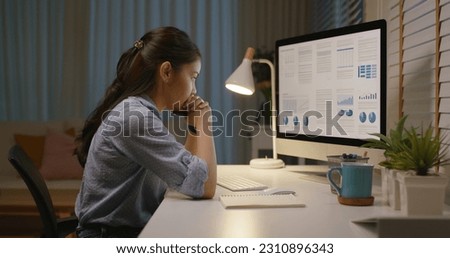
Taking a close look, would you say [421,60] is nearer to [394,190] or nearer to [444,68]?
[444,68]

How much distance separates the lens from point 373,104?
133 centimetres

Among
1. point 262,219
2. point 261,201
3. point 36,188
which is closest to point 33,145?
point 36,188

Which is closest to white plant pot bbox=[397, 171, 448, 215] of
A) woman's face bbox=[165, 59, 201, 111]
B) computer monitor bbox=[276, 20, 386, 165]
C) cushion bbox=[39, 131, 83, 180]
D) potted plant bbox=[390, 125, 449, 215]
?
potted plant bbox=[390, 125, 449, 215]

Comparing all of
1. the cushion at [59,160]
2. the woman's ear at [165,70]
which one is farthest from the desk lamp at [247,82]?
the cushion at [59,160]

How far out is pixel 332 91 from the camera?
1464 millimetres

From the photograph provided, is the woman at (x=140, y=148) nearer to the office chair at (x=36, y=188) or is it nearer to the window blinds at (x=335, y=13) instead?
the office chair at (x=36, y=188)

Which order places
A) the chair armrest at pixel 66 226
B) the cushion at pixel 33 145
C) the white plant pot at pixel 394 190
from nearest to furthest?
the white plant pot at pixel 394 190
the chair armrest at pixel 66 226
the cushion at pixel 33 145

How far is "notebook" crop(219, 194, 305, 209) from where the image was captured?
1050 mm

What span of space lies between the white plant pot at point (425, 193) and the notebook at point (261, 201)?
212mm

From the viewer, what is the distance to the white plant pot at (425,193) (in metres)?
0.94

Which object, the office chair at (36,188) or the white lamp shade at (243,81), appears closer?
the office chair at (36,188)

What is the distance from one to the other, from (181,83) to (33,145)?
2.05 m

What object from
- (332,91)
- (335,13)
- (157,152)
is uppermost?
(335,13)

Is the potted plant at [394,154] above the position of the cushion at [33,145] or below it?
above
